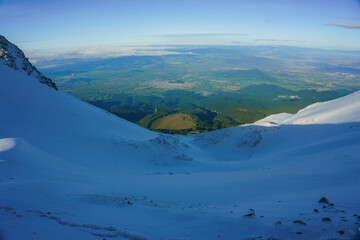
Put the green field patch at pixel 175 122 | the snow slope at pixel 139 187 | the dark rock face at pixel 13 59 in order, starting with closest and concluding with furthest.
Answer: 1. the snow slope at pixel 139 187
2. the dark rock face at pixel 13 59
3. the green field patch at pixel 175 122

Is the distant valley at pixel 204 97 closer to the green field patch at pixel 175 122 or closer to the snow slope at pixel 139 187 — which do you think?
the green field patch at pixel 175 122

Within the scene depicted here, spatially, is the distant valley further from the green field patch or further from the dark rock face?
the dark rock face

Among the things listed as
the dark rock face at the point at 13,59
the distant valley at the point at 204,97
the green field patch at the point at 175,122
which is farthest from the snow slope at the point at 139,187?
the green field patch at the point at 175,122

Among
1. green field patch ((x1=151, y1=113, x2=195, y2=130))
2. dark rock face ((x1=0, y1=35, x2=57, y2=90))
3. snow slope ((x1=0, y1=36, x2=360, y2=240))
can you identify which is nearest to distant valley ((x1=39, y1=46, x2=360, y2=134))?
green field patch ((x1=151, y1=113, x2=195, y2=130))

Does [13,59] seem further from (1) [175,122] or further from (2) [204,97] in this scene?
(2) [204,97]

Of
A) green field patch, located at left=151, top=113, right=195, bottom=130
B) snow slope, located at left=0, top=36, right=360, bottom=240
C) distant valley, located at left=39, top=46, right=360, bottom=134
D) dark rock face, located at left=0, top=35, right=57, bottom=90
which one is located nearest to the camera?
snow slope, located at left=0, top=36, right=360, bottom=240

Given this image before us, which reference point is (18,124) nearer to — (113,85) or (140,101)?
(140,101)

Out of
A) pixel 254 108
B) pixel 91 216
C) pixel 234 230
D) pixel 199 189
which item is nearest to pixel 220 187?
pixel 199 189
